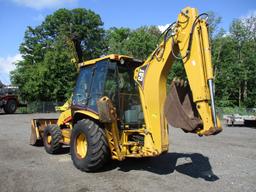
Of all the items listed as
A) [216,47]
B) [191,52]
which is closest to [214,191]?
[191,52]

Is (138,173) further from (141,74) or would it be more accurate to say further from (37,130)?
(37,130)

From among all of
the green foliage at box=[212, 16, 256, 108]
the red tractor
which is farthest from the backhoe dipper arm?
the green foliage at box=[212, 16, 256, 108]

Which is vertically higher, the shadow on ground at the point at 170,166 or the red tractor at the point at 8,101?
the red tractor at the point at 8,101

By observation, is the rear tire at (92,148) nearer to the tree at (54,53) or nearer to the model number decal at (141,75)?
the model number decal at (141,75)

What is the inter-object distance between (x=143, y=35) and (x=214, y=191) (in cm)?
3554

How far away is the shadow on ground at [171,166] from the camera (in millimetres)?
6859

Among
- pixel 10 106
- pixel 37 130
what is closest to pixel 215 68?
pixel 10 106

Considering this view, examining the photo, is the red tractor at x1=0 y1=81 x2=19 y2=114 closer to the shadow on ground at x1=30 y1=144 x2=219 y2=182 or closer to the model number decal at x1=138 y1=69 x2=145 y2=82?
the shadow on ground at x1=30 y1=144 x2=219 y2=182

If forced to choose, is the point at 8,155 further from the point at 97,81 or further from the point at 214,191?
the point at 214,191

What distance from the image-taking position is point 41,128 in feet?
33.5

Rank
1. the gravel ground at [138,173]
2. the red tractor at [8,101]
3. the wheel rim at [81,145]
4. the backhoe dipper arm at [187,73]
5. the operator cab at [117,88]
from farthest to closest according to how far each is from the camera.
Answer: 1. the red tractor at [8,101]
2. the wheel rim at [81,145]
3. the operator cab at [117,88]
4. the gravel ground at [138,173]
5. the backhoe dipper arm at [187,73]

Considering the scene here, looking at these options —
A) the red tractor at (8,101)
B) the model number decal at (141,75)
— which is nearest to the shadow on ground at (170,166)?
the model number decal at (141,75)

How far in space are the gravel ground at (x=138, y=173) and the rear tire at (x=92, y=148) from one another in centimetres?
19

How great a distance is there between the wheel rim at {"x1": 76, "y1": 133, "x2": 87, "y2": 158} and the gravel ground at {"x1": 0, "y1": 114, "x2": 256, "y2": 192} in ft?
1.23
